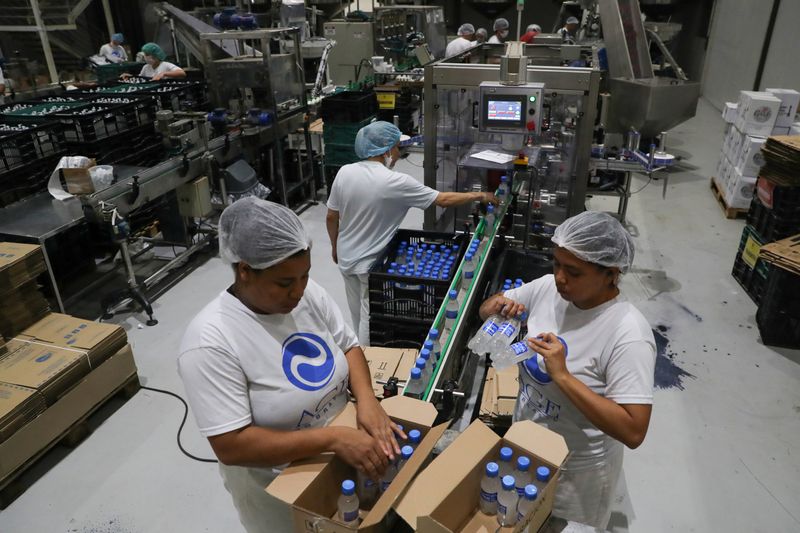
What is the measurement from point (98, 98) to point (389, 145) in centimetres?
312

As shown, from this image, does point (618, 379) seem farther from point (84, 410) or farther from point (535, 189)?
point (84, 410)

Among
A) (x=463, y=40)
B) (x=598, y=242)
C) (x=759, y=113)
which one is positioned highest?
(x=463, y=40)

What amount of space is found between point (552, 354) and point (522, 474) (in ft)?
1.01

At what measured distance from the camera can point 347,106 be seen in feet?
16.7

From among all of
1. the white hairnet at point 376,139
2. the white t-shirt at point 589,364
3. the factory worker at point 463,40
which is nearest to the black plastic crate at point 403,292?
the white hairnet at point 376,139

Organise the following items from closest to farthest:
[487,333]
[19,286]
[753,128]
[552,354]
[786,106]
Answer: [552,354] < [487,333] < [19,286] < [786,106] < [753,128]

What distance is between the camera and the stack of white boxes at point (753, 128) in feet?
15.2

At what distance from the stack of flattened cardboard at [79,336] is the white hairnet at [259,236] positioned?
6.38 ft

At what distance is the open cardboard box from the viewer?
3.36 ft

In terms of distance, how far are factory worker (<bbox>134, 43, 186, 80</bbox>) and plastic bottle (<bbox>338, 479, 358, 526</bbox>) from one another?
5703mm

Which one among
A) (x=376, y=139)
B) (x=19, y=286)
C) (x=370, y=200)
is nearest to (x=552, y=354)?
(x=370, y=200)

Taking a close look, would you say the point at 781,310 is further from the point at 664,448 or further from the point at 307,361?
the point at 307,361

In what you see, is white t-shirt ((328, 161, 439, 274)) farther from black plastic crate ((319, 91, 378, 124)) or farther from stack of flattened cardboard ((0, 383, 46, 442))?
black plastic crate ((319, 91, 378, 124))

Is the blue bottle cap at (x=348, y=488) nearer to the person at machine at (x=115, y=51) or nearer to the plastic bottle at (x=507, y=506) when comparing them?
the plastic bottle at (x=507, y=506)
